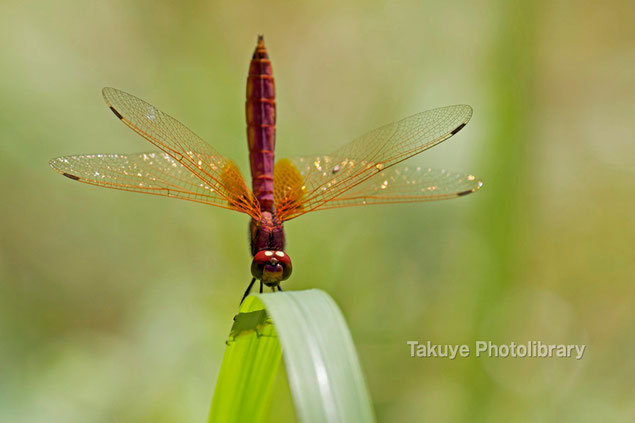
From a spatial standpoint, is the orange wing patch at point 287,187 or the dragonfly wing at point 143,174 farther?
the orange wing patch at point 287,187

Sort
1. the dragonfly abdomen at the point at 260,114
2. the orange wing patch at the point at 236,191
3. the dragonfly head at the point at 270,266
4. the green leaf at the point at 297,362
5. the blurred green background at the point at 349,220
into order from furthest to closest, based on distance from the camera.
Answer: the dragonfly abdomen at the point at 260,114 → the blurred green background at the point at 349,220 → the orange wing patch at the point at 236,191 → the dragonfly head at the point at 270,266 → the green leaf at the point at 297,362

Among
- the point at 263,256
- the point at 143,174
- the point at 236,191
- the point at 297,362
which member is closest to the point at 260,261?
→ the point at 263,256

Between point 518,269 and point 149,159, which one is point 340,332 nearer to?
point 149,159

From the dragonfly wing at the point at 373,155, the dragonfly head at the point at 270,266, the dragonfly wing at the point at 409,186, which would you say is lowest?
the dragonfly head at the point at 270,266

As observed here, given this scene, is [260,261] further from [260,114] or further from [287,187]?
[260,114]

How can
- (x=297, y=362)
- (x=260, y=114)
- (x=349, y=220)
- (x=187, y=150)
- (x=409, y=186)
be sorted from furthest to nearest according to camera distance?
(x=349, y=220), (x=260, y=114), (x=409, y=186), (x=187, y=150), (x=297, y=362)

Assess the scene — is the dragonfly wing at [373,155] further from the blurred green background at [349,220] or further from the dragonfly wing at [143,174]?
the blurred green background at [349,220]

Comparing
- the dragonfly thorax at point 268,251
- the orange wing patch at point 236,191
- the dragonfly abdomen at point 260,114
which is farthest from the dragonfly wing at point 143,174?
the dragonfly abdomen at point 260,114
